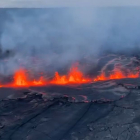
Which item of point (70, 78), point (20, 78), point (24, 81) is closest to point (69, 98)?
point (70, 78)

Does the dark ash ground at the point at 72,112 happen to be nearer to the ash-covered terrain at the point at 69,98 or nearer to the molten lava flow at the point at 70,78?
the ash-covered terrain at the point at 69,98

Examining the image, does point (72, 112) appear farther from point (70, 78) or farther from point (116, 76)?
point (116, 76)

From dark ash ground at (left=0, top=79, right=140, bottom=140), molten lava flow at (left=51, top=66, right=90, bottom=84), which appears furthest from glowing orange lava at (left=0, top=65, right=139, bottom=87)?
dark ash ground at (left=0, top=79, right=140, bottom=140)

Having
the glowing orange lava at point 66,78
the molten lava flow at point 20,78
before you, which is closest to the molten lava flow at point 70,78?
the glowing orange lava at point 66,78

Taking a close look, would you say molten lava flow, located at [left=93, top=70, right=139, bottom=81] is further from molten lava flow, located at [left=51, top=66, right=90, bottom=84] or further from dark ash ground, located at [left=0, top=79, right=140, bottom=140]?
dark ash ground, located at [left=0, top=79, right=140, bottom=140]

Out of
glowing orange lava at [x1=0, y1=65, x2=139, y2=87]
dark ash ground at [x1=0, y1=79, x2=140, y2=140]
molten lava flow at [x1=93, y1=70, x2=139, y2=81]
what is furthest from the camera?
molten lava flow at [x1=93, y1=70, x2=139, y2=81]

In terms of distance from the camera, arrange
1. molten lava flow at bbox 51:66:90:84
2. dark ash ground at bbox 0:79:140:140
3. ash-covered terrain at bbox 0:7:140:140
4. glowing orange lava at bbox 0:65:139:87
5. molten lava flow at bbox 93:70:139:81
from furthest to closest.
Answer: molten lava flow at bbox 93:70:139:81
molten lava flow at bbox 51:66:90:84
glowing orange lava at bbox 0:65:139:87
ash-covered terrain at bbox 0:7:140:140
dark ash ground at bbox 0:79:140:140
